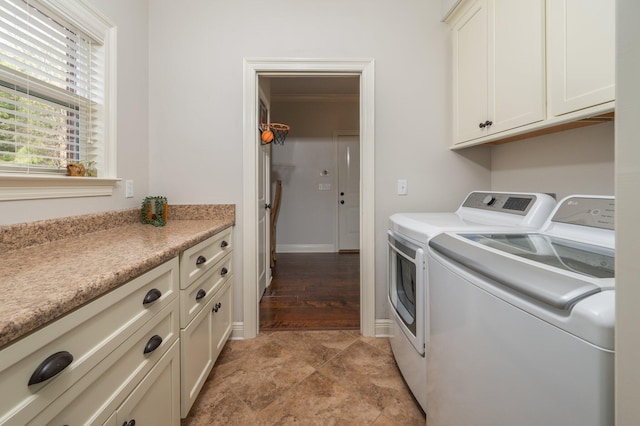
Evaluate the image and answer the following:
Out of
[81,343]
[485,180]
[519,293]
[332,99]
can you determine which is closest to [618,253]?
[519,293]

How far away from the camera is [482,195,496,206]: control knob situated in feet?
4.90

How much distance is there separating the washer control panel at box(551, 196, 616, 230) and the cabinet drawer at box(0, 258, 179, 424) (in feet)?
5.04

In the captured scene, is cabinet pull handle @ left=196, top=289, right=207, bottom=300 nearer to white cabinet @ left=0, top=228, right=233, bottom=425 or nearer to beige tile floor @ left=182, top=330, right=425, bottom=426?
white cabinet @ left=0, top=228, right=233, bottom=425

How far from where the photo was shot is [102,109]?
1501mm

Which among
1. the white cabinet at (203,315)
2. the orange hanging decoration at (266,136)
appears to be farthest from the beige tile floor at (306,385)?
the orange hanging decoration at (266,136)

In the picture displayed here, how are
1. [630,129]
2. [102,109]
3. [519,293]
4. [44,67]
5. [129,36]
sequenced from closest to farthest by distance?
[630,129] → [519,293] → [44,67] → [102,109] → [129,36]

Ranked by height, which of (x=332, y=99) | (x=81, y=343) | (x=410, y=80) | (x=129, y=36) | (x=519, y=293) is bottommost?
(x=81, y=343)

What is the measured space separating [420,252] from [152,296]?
41.7 inches

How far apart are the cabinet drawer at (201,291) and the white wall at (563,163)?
6.41ft

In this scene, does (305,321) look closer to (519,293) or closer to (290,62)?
(519,293)

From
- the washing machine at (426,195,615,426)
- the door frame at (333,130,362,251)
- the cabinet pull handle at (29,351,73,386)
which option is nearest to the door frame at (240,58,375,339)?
the washing machine at (426,195,615,426)

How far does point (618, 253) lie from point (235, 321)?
2.01m

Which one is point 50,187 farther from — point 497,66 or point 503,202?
point 497,66

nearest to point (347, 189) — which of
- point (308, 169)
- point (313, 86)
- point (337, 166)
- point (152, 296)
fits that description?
point (337, 166)
